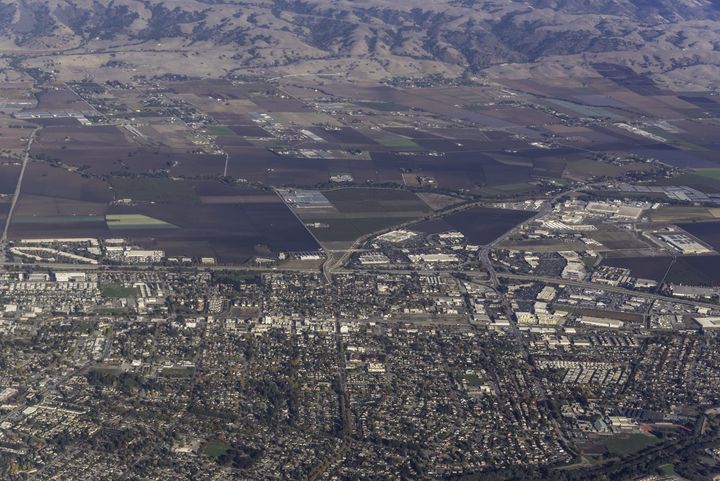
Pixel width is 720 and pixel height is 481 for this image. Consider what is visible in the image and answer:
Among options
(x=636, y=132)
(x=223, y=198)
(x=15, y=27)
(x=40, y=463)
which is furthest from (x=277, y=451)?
(x=15, y=27)

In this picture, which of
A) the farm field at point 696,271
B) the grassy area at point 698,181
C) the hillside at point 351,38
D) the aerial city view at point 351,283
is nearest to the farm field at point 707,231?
the aerial city view at point 351,283

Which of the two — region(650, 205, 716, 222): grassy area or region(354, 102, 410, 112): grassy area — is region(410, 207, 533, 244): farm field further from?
region(354, 102, 410, 112): grassy area

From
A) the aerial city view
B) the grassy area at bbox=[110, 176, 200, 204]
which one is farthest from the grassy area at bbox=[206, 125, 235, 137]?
the grassy area at bbox=[110, 176, 200, 204]

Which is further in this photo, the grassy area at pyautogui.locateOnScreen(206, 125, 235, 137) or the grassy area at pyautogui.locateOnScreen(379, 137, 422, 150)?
the grassy area at pyautogui.locateOnScreen(206, 125, 235, 137)

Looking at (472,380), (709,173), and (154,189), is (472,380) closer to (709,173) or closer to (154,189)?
(154,189)

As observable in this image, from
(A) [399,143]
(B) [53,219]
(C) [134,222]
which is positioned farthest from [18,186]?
(A) [399,143]

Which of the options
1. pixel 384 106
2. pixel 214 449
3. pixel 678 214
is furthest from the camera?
pixel 384 106
